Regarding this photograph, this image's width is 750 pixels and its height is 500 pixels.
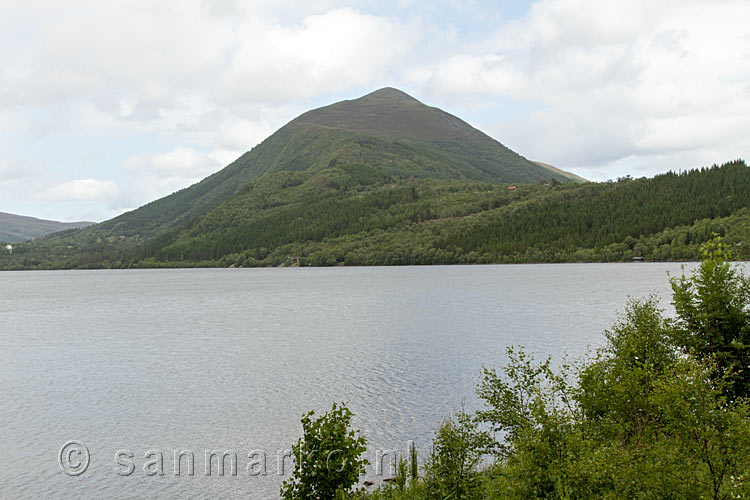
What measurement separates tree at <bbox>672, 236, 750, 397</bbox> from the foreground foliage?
0.05m

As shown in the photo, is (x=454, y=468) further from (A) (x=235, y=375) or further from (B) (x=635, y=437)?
(A) (x=235, y=375)

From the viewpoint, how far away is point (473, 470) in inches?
695

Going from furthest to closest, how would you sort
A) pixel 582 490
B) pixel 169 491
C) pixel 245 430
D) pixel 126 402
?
pixel 126 402
pixel 245 430
pixel 169 491
pixel 582 490

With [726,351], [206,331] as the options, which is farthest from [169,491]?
[206,331]

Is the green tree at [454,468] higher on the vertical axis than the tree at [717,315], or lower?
lower

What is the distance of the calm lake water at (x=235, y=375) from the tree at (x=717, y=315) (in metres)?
9.26

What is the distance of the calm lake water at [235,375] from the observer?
2389cm

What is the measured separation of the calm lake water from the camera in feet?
78.4

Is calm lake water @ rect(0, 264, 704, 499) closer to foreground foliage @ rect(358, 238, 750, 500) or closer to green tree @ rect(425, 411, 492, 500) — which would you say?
green tree @ rect(425, 411, 492, 500)

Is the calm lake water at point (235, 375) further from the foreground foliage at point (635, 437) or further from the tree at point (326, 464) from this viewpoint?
the foreground foliage at point (635, 437)

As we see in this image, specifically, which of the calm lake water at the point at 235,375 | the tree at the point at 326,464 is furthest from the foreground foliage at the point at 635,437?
the calm lake water at the point at 235,375

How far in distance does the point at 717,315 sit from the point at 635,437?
7.74 metres

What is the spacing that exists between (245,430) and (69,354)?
33044 millimetres

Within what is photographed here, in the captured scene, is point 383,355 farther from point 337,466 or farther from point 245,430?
point 337,466
